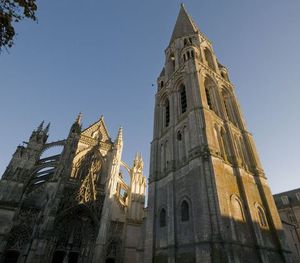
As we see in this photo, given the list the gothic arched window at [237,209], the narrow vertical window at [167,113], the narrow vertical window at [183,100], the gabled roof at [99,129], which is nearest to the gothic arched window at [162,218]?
the gothic arched window at [237,209]

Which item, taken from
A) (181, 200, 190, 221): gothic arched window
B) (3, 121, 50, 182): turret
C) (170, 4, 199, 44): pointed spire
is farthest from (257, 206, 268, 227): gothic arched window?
(170, 4, 199, 44): pointed spire

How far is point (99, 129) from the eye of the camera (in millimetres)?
30750

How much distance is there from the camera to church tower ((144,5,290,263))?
39.3 ft

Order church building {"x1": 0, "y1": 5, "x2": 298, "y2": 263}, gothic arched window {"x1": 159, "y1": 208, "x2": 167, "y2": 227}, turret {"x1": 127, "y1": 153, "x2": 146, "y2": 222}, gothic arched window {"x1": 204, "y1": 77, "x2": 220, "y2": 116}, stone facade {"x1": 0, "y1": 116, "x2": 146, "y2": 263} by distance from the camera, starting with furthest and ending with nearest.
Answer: turret {"x1": 127, "y1": 153, "x2": 146, "y2": 222} → gothic arched window {"x1": 204, "y1": 77, "x2": 220, "y2": 116} → stone facade {"x1": 0, "y1": 116, "x2": 146, "y2": 263} → gothic arched window {"x1": 159, "y1": 208, "x2": 167, "y2": 227} → church building {"x1": 0, "y1": 5, "x2": 298, "y2": 263}

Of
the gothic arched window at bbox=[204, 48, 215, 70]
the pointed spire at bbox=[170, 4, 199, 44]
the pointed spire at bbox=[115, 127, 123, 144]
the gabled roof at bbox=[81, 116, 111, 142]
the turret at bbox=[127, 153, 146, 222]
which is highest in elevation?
the pointed spire at bbox=[170, 4, 199, 44]

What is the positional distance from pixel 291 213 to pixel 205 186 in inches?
1122

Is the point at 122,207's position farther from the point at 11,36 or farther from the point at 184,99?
the point at 11,36

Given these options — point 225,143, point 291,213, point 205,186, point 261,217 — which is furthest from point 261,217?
point 291,213

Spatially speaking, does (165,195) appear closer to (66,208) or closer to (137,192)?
(137,192)

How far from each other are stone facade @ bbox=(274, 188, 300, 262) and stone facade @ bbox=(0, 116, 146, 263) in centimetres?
1991

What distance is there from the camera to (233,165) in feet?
53.5

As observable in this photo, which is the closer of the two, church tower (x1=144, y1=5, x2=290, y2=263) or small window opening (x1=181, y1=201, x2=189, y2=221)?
church tower (x1=144, y1=5, x2=290, y2=263)

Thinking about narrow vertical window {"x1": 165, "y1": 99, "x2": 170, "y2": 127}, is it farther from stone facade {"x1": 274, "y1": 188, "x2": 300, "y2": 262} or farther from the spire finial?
stone facade {"x1": 274, "y1": 188, "x2": 300, "y2": 262}

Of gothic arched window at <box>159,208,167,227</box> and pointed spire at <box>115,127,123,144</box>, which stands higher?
pointed spire at <box>115,127,123,144</box>
